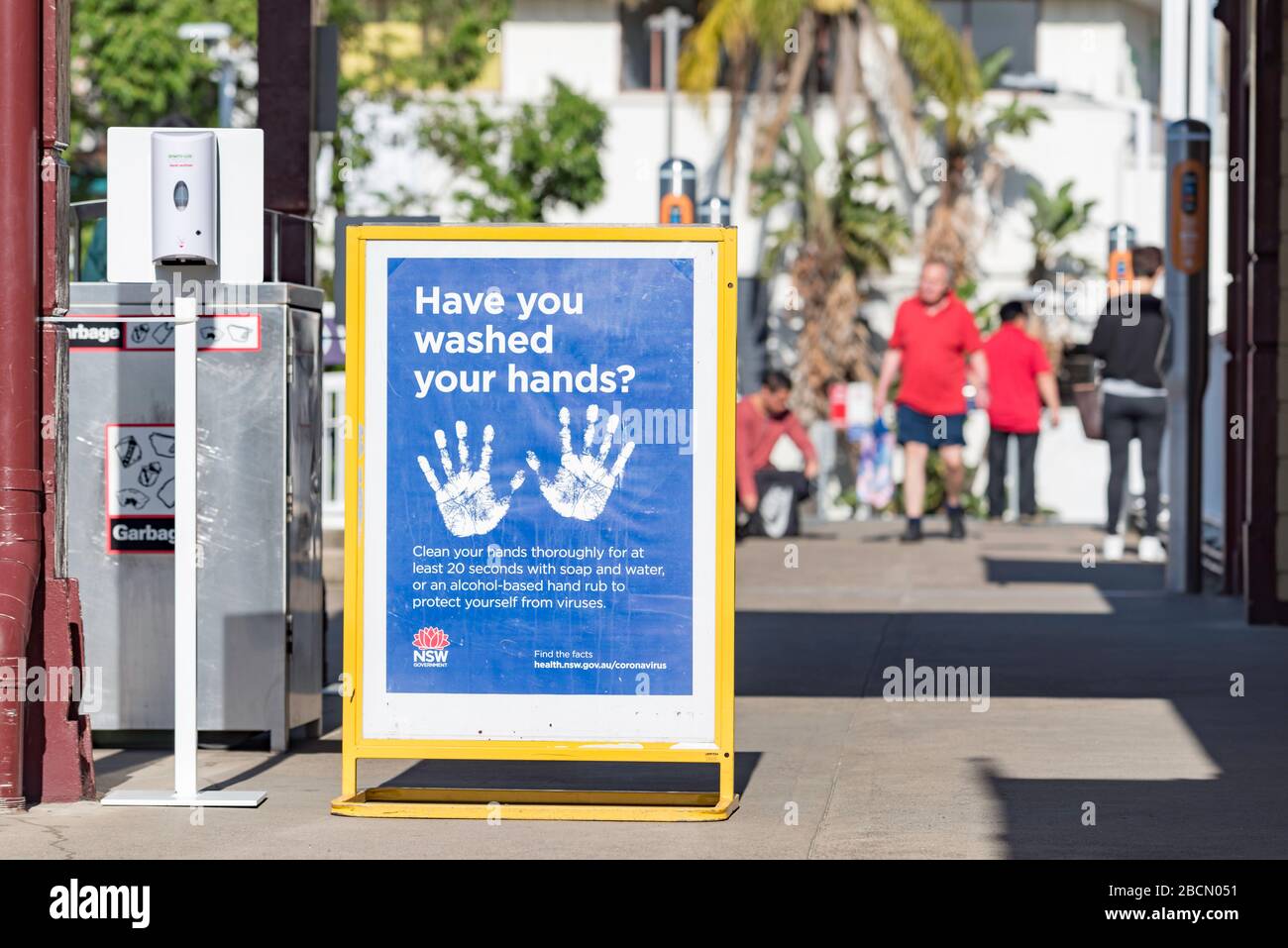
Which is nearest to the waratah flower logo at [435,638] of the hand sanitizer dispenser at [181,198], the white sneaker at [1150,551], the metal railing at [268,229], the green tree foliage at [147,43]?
the hand sanitizer dispenser at [181,198]

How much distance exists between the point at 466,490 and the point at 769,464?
12.7m

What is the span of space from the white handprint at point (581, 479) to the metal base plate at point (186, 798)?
53.7 inches

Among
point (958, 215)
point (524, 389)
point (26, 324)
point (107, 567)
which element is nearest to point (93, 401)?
point (107, 567)

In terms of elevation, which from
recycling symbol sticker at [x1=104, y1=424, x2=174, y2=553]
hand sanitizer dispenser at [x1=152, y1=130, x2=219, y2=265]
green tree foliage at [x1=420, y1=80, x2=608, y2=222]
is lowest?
recycling symbol sticker at [x1=104, y1=424, x2=174, y2=553]

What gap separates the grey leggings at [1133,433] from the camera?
16.2 meters

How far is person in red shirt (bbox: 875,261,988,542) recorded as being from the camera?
57.7 ft

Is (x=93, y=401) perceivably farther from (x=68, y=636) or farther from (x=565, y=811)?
(x=565, y=811)

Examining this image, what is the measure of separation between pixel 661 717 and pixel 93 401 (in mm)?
2705

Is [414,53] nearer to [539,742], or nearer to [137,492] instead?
[137,492]

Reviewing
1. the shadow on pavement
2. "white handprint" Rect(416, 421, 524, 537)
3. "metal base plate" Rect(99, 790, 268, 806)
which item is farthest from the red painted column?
the shadow on pavement

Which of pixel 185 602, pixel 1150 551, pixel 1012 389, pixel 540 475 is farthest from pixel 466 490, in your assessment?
pixel 1012 389

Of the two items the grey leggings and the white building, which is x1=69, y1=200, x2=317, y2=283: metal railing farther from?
the white building

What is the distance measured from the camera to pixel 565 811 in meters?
7.04

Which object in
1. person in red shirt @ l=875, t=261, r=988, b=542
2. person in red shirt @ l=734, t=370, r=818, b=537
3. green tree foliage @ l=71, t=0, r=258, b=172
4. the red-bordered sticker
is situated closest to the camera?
the red-bordered sticker
